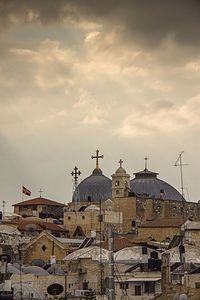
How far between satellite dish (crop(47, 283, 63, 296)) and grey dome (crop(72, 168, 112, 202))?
3242cm

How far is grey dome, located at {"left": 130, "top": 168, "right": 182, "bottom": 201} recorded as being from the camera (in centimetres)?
7619

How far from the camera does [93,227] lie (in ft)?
217

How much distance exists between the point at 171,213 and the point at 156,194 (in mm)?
2994

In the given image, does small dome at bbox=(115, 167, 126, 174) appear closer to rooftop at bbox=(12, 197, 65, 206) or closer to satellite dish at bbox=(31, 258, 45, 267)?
rooftop at bbox=(12, 197, 65, 206)

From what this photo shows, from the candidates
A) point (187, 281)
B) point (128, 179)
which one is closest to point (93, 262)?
point (187, 281)

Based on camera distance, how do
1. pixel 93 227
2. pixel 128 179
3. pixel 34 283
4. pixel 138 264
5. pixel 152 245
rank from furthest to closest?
pixel 128 179, pixel 93 227, pixel 152 245, pixel 138 264, pixel 34 283

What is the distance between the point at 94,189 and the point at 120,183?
713 cm

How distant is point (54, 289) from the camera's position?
44344mm

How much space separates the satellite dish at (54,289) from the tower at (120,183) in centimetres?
2674

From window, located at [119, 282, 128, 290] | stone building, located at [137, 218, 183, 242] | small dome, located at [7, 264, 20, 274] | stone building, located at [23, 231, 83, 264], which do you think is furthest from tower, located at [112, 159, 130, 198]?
window, located at [119, 282, 128, 290]

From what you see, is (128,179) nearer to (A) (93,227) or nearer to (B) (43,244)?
(A) (93,227)

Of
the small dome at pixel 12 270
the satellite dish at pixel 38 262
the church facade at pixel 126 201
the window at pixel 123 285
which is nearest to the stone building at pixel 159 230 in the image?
the church facade at pixel 126 201

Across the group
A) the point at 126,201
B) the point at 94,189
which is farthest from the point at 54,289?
the point at 94,189

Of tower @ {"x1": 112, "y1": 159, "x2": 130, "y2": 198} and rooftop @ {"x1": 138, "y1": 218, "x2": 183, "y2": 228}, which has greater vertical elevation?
tower @ {"x1": 112, "y1": 159, "x2": 130, "y2": 198}
